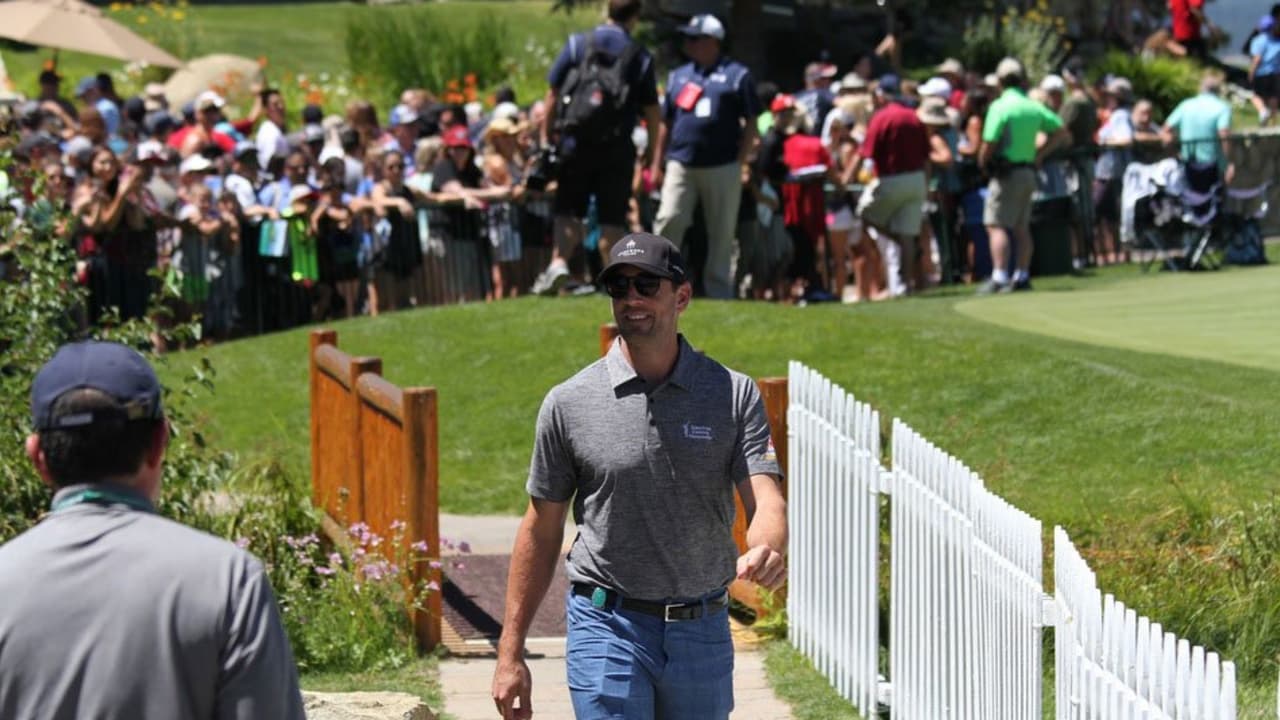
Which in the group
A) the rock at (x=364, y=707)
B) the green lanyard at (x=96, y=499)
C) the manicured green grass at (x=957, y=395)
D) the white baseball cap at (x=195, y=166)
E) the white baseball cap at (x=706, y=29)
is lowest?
the rock at (x=364, y=707)

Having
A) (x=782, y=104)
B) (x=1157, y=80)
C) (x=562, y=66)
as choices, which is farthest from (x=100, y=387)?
(x=1157, y=80)

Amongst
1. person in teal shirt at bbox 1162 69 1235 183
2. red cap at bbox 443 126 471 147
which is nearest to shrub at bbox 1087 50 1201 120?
person in teal shirt at bbox 1162 69 1235 183

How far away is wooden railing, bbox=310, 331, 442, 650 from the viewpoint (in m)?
9.37

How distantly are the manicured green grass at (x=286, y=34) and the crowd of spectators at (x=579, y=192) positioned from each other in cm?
1302

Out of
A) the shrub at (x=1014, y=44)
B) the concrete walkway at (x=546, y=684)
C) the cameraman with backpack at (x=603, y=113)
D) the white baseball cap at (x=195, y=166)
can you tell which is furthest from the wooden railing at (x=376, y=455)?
the shrub at (x=1014, y=44)

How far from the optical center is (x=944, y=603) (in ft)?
24.1

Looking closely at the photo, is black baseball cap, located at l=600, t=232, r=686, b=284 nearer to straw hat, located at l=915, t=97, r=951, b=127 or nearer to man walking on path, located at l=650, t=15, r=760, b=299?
man walking on path, located at l=650, t=15, r=760, b=299

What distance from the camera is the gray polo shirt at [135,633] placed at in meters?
3.80

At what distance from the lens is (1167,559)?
8.89m

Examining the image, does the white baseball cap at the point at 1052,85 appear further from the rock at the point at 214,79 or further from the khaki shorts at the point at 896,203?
the rock at the point at 214,79

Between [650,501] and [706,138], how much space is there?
394 inches

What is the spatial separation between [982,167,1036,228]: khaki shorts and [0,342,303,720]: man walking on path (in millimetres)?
14910

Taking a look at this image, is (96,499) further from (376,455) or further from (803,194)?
(803,194)

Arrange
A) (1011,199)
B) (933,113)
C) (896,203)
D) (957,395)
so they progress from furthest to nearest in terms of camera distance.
→ (933,113), (1011,199), (896,203), (957,395)
